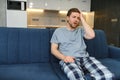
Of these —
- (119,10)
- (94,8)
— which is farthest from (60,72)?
(94,8)

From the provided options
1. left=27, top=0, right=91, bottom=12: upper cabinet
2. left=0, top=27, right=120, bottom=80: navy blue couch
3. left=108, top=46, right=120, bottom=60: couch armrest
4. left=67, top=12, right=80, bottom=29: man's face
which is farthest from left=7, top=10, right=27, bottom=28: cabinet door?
left=67, top=12, right=80, bottom=29: man's face

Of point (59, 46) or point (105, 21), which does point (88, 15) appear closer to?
point (105, 21)

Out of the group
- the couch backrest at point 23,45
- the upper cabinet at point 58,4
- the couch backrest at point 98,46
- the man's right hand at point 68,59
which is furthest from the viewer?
the upper cabinet at point 58,4

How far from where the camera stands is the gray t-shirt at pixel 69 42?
6.55 feet

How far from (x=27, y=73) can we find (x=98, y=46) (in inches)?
46.7

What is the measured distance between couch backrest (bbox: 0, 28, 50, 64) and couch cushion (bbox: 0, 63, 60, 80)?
189 mm

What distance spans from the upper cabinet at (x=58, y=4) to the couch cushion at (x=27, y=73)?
3808mm

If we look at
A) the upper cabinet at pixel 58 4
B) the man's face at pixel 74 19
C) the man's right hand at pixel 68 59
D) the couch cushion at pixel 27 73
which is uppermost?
the upper cabinet at pixel 58 4

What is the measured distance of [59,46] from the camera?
81.7 inches

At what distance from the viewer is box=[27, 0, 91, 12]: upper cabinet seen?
5535 mm

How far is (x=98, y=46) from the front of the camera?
2.51 metres

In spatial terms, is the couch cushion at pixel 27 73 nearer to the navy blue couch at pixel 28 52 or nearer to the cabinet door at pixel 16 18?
the navy blue couch at pixel 28 52

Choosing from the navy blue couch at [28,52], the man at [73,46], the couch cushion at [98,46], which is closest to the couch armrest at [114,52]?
the couch cushion at [98,46]

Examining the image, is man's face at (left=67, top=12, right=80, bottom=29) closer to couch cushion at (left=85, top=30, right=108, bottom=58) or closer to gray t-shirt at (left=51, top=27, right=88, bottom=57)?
gray t-shirt at (left=51, top=27, right=88, bottom=57)
